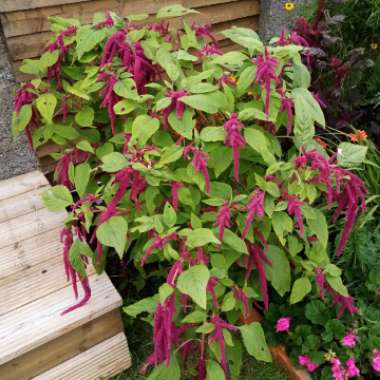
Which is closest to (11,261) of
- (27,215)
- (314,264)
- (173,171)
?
(27,215)

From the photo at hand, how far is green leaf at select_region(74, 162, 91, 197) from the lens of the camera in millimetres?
1303

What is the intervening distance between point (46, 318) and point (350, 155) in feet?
3.50

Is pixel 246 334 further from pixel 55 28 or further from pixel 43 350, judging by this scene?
pixel 55 28

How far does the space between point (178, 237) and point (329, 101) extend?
1.37 metres

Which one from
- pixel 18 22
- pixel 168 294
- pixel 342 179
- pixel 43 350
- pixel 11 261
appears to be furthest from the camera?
pixel 18 22

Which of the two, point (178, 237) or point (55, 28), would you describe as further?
point (55, 28)

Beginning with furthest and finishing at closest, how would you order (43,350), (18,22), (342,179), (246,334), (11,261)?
(18,22) → (11,261) → (43,350) → (246,334) → (342,179)

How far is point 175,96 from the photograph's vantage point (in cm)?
108

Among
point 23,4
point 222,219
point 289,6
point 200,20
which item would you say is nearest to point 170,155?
point 222,219

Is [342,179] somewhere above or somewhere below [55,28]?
below

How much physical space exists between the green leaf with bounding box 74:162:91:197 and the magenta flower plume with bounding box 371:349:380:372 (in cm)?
111

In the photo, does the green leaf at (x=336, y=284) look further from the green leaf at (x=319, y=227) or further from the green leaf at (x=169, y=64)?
the green leaf at (x=169, y=64)

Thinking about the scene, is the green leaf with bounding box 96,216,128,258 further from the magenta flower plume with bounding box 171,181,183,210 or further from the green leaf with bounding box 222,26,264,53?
the green leaf with bounding box 222,26,264,53

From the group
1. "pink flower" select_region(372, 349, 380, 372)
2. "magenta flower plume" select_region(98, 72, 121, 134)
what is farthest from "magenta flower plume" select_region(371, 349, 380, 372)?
"magenta flower plume" select_region(98, 72, 121, 134)
